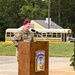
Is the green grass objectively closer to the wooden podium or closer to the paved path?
the paved path

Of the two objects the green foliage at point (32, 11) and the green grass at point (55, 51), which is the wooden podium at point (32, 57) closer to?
the green grass at point (55, 51)

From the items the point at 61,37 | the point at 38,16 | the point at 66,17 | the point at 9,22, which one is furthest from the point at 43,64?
the point at 66,17

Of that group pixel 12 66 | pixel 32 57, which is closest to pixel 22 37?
pixel 32 57

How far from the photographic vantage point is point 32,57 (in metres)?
9.57

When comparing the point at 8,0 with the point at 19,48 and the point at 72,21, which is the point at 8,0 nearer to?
the point at 72,21

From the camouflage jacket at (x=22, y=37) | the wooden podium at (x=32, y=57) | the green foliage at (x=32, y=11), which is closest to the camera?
the wooden podium at (x=32, y=57)

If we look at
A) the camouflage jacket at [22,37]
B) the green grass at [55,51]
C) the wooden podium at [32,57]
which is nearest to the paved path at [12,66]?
the camouflage jacket at [22,37]

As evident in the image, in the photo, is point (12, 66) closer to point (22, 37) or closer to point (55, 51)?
point (22, 37)

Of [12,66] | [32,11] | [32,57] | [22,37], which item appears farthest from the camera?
[32,11]

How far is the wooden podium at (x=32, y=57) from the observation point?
9.53 m

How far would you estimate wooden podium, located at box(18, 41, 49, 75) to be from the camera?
953 centimetres

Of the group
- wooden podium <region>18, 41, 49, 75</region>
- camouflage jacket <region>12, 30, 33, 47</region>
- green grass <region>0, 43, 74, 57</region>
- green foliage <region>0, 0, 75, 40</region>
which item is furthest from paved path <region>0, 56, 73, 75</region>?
green foliage <region>0, 0, 75, 40</region>

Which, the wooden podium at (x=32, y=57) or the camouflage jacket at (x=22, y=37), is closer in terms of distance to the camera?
the wooden podium at (x=32, y=57)

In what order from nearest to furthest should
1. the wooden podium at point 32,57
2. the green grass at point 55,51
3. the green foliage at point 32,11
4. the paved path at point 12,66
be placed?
the wooden podium at point 32,57 → the paved path at point 12,66 → the green grass at point 55,51 → the green foliage at point 32,11
